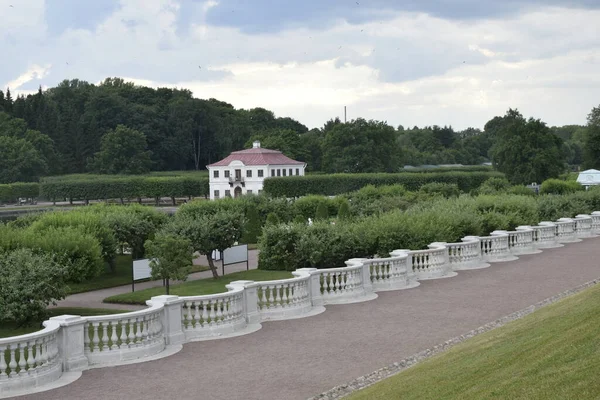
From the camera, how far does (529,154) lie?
3477 inches

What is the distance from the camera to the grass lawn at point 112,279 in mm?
28336

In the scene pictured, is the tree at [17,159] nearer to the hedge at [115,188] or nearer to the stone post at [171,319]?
the hedge at [115,188]

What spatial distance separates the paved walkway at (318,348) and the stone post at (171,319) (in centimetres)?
33

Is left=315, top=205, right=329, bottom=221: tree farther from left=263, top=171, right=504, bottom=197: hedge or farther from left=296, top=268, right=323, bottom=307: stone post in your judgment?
left=263, top=171, right=504, bottom=197: hedge

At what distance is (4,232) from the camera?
2503 centimetres

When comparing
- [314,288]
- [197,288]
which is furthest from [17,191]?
[314,288]

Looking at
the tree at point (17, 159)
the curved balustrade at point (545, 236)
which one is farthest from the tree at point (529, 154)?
the tree at point (17, 159)

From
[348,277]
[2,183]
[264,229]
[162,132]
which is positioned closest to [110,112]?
Answer: [162,132]

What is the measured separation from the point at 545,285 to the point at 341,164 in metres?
80.7

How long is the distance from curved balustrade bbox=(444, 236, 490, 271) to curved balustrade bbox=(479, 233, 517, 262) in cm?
102

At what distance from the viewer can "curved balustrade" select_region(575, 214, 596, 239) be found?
37.5 meters

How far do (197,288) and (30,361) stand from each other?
12713 mm

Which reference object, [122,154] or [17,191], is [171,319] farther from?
[122,154]


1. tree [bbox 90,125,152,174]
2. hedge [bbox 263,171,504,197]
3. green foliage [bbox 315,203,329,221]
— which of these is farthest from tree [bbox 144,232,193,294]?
tree [bbox 90,125,152,174]
